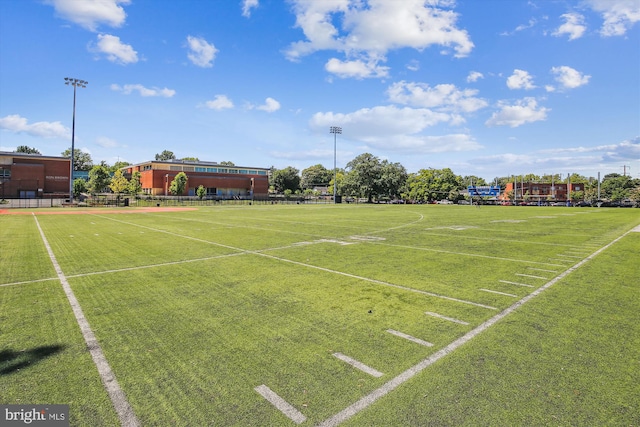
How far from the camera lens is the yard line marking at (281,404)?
3291 mm

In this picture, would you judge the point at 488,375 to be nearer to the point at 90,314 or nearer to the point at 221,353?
the point at 221,353

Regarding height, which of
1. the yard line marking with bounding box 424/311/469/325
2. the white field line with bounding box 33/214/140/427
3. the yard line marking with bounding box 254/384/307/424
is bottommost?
the white field line with bounding box 33/214/140/427

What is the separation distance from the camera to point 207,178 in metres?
90.6

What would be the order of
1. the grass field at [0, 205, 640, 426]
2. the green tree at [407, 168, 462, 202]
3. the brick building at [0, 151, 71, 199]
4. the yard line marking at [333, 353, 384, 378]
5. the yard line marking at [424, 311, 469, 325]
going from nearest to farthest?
the grass field at [0, 205, 640, 426] → the yard line marking at [333, 353, 384, 378] → the yard line marking at [424, 311, 469, 325] → the brick building at [0, 151, 71, 199] → the green tree at [407, 168, 462, 202]

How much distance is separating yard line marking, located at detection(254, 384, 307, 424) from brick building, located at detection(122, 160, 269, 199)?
88.4 metres

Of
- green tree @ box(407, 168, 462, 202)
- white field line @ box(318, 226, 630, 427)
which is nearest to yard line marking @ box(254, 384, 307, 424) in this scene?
white field line @ box(318, 226, 630, 427)

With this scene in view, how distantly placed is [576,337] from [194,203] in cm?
6345

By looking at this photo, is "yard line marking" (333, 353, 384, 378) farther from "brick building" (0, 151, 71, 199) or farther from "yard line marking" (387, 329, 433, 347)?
"brick building" (0, 151, 71, 199)

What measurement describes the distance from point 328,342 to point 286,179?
117m

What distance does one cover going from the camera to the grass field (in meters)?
3.47

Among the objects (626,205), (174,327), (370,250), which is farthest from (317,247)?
(626,205)

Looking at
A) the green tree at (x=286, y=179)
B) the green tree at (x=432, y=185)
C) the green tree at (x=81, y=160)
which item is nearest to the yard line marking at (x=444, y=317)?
the green tree at (x=432, y=185)

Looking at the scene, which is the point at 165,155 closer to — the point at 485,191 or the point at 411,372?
the point at 485,191

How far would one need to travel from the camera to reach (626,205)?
7112 cm
